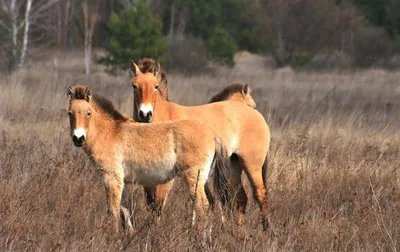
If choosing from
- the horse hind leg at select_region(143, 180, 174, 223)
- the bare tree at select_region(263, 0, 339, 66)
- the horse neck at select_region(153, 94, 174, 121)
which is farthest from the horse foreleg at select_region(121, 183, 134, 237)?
the bare tree at select_region(263, 0, 339, 66)

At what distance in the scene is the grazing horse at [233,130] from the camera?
7559 mm

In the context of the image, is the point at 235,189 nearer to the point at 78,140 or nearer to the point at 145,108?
the point at 145,108

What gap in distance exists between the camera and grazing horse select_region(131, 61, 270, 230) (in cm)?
756

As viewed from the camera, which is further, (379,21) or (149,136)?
(379,21)

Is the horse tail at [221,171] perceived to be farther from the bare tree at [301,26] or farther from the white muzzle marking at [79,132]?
the bare tree at [301,26]

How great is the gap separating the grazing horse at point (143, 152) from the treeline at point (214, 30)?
69.8 feet

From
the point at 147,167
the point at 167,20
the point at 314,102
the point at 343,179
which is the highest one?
the point at 147,167

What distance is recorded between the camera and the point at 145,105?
7738 millimetres

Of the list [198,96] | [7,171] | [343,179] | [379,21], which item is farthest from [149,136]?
[379,21]

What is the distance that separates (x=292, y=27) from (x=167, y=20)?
1267 cm

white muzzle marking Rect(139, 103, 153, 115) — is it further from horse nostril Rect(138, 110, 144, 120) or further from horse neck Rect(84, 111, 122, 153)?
horse neck Rect(84, 111, 122, 153)

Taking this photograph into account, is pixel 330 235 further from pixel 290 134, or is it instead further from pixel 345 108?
pixel 345 108

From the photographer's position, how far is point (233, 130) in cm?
759

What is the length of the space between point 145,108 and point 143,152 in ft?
3.87
